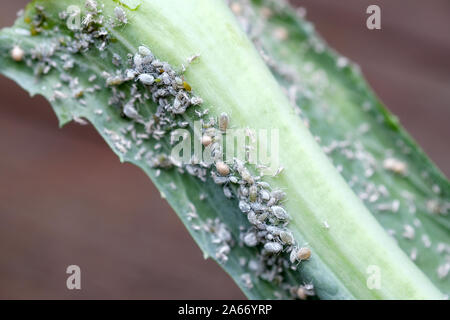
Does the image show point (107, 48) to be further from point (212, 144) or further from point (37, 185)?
point (37, 185)

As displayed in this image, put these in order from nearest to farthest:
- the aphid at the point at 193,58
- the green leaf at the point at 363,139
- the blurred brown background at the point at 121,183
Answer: the aphid at the point at 193,58 < the green leaf at the point at 363,139 < the blurred brown background at the point at 121,183

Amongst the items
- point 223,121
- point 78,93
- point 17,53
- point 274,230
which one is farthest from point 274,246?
point 17,53

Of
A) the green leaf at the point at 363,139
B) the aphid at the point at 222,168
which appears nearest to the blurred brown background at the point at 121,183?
the green leaf at the point at 363,139

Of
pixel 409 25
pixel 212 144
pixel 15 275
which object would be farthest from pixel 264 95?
pixel 15 275

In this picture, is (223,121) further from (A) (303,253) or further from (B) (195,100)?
(A) (303,253)

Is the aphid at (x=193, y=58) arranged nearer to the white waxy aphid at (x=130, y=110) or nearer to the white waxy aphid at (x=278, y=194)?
the white waxy aphid at (x=130, y=110)

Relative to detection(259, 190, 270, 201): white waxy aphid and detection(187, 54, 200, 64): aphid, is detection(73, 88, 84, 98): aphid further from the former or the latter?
detection(259, 190, 270, 201): white waxy aphid
